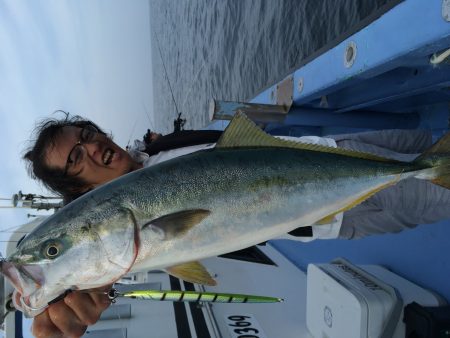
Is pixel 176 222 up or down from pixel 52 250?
up

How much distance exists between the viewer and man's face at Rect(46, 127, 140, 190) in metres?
2.78

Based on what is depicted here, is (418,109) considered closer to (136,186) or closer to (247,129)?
(247,129)

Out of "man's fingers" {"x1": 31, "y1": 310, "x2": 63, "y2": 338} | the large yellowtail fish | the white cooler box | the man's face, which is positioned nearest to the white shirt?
the man's face

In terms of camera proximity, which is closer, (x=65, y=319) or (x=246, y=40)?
(x=65, y=319)

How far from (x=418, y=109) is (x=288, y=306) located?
2787 mm

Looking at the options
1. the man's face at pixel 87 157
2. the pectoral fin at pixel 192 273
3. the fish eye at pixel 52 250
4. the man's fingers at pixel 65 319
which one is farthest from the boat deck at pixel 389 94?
the man's fingers at pixel 65 319

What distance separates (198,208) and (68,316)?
90cm

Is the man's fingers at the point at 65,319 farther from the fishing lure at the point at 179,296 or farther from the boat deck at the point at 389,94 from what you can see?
the boat deck at the point at 389,94

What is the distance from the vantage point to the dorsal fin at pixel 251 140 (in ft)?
6.68

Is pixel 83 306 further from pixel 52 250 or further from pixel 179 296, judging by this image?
pixel 179 296

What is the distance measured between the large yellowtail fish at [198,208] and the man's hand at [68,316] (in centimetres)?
17

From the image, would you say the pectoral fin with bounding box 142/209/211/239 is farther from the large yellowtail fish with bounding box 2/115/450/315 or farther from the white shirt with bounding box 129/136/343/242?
the white shirt with bounding box 129/136/343/242

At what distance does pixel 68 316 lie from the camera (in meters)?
1.92

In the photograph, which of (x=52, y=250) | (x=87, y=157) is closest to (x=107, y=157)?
(x=87, y=157)
